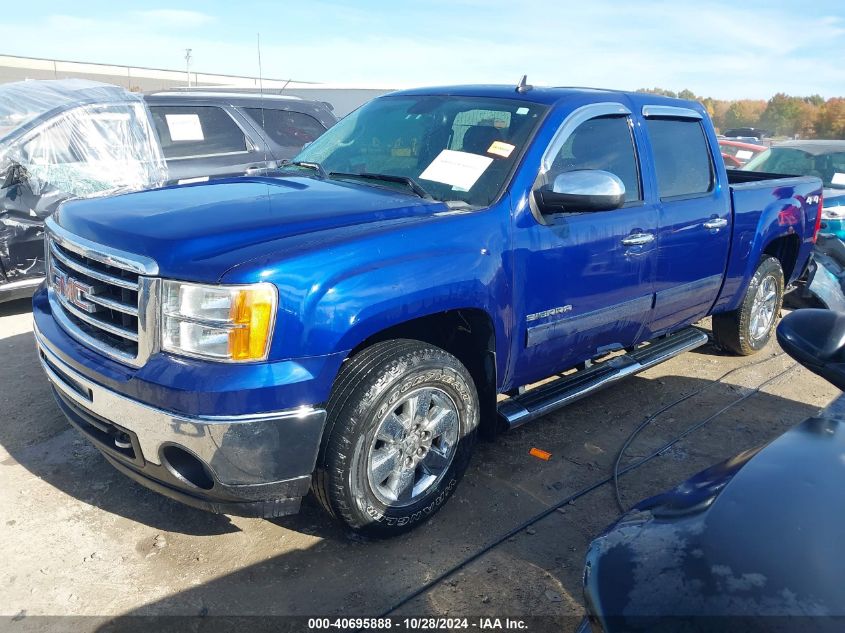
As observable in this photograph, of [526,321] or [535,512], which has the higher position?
[526,321]

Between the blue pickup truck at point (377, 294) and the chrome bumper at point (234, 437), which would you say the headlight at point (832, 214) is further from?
the chrome bumper at point (234, 437)

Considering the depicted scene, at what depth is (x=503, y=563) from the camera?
2938 mm

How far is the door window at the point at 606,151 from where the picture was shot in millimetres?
3656

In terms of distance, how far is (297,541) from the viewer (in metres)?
3.05

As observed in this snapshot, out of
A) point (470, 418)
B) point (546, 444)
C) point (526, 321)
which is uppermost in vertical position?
point (526, 321)

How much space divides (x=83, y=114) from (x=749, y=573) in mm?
6829

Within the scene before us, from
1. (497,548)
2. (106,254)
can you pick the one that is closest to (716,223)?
(497,548)

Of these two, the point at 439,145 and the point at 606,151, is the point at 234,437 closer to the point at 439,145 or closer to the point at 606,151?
the point at 439,145

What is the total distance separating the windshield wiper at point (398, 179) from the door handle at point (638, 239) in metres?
1.18

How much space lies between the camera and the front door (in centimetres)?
336

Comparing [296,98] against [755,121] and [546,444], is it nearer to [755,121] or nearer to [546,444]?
[546,444]

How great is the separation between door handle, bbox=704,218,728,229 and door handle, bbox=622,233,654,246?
72 centimetres

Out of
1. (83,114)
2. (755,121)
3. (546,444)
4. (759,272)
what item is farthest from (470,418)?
(755,121)

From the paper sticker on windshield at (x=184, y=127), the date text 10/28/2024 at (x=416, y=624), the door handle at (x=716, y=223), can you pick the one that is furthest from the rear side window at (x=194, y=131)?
the date text 10/28/2024 at (x=416, y=624)
